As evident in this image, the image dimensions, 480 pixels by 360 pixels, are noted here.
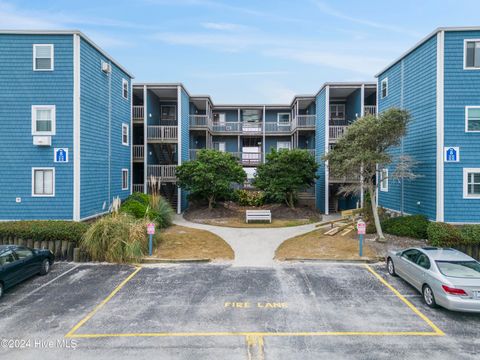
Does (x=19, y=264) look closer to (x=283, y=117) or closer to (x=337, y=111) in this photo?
(x=337, y=111)

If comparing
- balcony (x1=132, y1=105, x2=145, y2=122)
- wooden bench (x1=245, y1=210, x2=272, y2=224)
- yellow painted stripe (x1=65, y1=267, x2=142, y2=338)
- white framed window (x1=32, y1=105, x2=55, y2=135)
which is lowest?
yellow painted stripe (x1=65, y1=267, x2=142, y2=338)

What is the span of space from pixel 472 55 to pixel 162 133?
64.6ft

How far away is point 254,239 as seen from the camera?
47.7 feet

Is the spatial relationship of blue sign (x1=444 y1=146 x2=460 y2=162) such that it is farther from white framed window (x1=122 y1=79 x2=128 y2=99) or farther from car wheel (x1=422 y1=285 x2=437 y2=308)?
white framed window (x1=122 y1=79 x2=128 y2=99)

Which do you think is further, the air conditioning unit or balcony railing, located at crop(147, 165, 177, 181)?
balcony railing, located at crop(147, 165, 177, 181)

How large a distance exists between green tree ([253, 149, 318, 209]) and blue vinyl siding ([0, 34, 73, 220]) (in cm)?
1278

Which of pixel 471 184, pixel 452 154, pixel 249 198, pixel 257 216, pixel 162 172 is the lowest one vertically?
pixel 257 216

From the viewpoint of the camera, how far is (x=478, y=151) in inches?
515

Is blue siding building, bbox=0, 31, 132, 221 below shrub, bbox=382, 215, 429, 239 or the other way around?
the other way around

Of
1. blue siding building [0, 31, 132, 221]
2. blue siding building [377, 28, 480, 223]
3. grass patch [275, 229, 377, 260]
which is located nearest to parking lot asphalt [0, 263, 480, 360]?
grass patch [275, 229, 377, 260]

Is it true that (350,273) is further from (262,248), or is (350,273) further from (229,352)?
(229,352)

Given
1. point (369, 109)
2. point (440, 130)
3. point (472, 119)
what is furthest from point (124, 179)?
point (472, 119)

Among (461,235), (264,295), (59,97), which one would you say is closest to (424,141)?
(461,235)

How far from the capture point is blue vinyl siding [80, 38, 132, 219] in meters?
14.4
